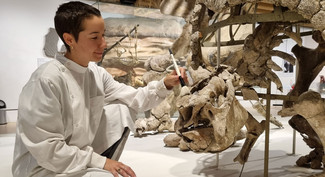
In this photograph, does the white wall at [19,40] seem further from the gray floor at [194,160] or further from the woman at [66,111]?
the woman at [66,111]

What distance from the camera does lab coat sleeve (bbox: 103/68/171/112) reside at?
2.12m

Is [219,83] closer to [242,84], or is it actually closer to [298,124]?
[242,84]

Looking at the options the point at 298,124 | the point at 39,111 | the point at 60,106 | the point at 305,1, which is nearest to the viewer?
the point at 39,111

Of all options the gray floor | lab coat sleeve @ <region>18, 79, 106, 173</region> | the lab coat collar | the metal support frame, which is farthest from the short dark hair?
the gray floor

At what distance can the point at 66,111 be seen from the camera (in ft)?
5.29

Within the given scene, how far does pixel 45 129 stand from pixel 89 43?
0.47 metres

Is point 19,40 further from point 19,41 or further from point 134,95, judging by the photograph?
point 134,95

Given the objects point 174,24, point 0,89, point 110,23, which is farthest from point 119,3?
point 0,89

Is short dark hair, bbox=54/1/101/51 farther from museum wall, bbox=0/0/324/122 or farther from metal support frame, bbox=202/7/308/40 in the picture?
museum wall, bbox=0/0/324/122

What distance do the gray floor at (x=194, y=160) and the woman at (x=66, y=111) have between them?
132 cm

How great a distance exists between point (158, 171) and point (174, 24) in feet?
11.6

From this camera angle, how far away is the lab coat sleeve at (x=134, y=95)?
2125 mm

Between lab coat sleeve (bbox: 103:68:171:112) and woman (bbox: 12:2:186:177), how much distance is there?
251mm

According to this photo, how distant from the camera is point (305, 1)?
1.72 metres
